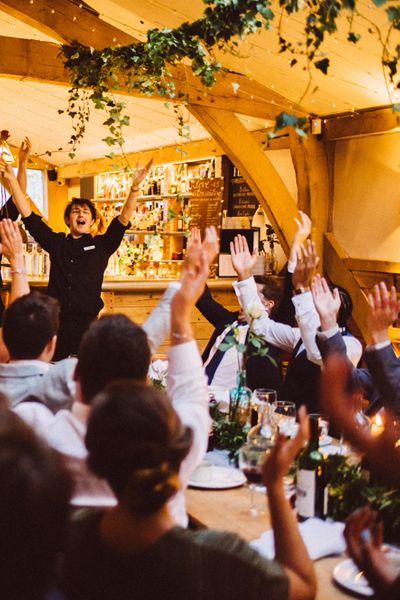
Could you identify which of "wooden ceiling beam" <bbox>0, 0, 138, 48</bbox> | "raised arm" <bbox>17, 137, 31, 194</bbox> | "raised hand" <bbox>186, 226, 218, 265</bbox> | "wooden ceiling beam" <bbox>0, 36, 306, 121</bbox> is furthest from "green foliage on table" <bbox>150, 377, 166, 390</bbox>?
"wooden ceiling beam" <bbox>0, 0, 138, 48</bbox>

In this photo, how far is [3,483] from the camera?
41.3 inches

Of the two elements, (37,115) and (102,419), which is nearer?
(102,419)

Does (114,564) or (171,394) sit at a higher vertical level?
(171,394)

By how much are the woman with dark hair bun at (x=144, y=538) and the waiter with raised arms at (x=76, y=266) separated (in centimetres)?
365

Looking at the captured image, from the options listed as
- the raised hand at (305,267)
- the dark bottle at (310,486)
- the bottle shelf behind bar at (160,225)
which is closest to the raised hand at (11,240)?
the raised hand at (305,267)

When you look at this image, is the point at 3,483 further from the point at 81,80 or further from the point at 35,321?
the point at 81,80

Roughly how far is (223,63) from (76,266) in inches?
106

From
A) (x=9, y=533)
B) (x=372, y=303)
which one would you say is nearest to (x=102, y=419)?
(x=9, y=533)

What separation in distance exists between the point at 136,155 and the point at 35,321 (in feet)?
27.0

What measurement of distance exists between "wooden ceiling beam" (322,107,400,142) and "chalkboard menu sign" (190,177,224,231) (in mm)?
1834

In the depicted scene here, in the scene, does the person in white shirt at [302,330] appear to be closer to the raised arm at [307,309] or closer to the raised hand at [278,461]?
the raised arm at [307,309]

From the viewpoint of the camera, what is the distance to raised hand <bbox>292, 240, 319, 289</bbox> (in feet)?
11.3

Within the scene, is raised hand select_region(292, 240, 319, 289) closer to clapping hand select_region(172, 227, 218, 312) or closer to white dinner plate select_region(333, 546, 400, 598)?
clapping hand select_region(172, 227, 218, 312)

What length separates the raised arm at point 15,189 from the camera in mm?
4484
